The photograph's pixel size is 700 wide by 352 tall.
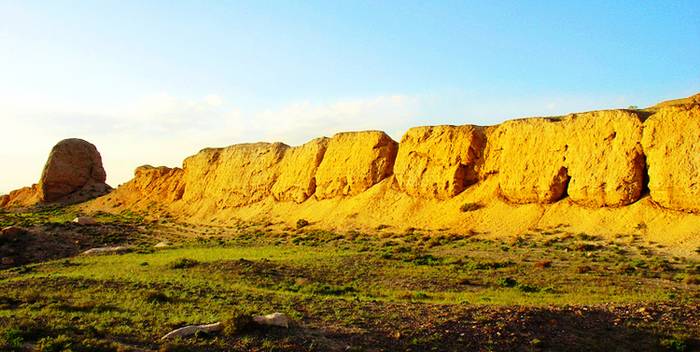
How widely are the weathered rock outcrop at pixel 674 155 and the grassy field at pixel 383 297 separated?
3485 millimetres

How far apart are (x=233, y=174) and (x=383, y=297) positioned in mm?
40357

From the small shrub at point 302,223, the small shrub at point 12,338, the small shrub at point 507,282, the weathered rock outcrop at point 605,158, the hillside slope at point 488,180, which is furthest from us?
the small shrub at point 302,223

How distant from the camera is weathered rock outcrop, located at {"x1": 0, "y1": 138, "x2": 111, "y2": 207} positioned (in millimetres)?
64750

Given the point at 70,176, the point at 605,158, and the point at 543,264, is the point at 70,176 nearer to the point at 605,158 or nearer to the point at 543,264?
the point at 605,158

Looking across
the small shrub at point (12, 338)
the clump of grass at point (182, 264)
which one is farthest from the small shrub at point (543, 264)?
the small shrub at point (12, 338)

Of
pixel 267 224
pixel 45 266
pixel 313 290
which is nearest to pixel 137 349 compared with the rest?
pixel 313 290

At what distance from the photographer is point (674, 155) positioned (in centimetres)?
2900

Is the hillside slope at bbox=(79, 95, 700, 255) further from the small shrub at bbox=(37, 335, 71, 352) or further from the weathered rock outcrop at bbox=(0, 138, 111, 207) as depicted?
the small shrub at bbox=(37, 335, 71, 352)

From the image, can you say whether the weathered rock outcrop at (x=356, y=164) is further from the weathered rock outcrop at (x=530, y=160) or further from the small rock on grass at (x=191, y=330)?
the small rock on grass at (x=191, y=330)

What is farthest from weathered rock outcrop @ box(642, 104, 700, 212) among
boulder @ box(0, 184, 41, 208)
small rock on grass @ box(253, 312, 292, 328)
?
boulder @ box(0, 184, 41, 208)

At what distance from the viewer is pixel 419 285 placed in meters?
18.7

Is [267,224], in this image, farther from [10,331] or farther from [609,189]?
[10,331]

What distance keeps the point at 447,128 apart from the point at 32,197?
175ft

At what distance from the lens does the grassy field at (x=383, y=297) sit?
11.0 meters
